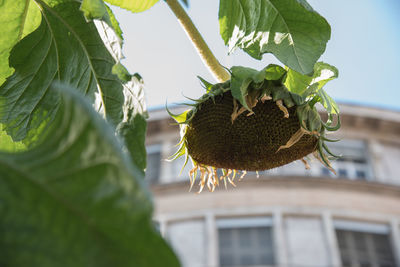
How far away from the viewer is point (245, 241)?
8805mm

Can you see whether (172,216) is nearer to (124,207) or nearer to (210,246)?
(210,246)

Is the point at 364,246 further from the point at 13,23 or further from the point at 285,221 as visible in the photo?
the point at 13,23

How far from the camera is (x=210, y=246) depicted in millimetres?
8672

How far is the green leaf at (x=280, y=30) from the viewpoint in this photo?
0.68 metres

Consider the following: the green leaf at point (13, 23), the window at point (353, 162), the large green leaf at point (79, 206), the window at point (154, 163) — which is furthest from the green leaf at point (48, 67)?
the window at point (353, 162)

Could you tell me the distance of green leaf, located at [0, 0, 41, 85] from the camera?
2.10 ft

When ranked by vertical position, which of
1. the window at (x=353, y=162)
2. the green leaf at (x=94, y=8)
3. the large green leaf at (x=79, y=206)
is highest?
the large green leaf at (x=79, y=206)

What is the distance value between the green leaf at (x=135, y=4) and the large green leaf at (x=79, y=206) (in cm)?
50

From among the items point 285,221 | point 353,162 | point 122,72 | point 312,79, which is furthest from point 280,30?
point 353,162

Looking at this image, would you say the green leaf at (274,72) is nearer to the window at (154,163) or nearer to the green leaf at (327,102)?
the green leaf at (327,102)

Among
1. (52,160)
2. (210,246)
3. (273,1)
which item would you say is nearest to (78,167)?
(52,160)

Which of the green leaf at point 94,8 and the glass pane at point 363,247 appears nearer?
the green leaf at point 94,8

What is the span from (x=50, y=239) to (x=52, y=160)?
0.02 meters

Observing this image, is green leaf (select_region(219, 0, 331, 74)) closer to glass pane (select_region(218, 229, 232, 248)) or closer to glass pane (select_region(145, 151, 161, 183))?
glass pane (select_region(218, 229, 232, 248))
